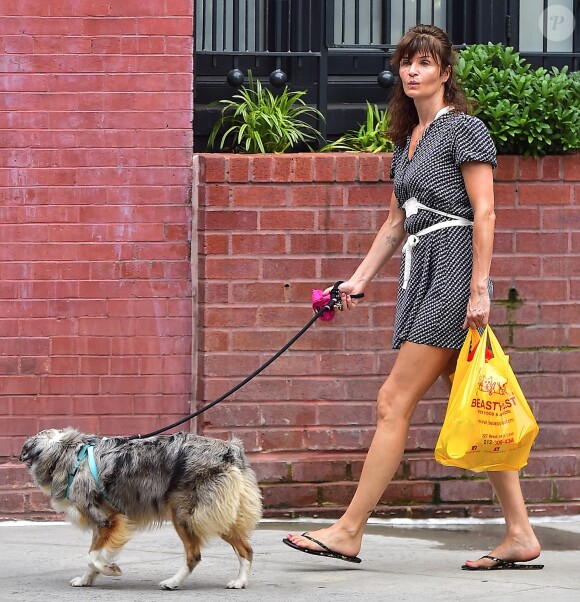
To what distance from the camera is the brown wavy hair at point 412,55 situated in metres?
5.92

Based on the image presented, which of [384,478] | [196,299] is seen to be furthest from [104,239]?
[384,478]

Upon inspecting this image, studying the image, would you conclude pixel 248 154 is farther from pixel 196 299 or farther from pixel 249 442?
pixel 249 442

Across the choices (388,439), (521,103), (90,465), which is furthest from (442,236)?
(90,465)

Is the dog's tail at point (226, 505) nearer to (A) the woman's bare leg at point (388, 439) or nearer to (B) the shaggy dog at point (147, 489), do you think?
(B) the shaggy dog at point (147, 489)

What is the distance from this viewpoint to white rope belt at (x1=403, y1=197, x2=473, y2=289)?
5852 mm

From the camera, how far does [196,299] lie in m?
7.24

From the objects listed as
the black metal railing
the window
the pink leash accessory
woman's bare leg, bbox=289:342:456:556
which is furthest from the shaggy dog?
the window

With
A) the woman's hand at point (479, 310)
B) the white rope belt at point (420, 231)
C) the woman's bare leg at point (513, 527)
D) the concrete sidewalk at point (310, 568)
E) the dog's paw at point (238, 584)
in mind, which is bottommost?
the concrete sidewalk at point (310, 568)

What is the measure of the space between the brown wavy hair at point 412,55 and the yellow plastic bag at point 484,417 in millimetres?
1101

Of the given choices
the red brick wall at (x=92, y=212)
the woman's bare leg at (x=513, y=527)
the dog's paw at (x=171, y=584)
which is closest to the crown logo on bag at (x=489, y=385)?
the woman's bare leg at (x=513, y=527)

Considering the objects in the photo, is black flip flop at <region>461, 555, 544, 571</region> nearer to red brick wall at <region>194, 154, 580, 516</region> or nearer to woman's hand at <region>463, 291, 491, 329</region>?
woman's hand at <region>463, 291, 491, 329</region>

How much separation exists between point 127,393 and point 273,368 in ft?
2.72

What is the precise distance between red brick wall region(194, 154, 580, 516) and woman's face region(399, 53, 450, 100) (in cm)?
130

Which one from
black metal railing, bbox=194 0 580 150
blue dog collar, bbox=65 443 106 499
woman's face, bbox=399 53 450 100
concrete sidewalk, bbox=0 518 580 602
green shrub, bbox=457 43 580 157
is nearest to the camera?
concrete sidewalk, bbox=0 518 580 602
